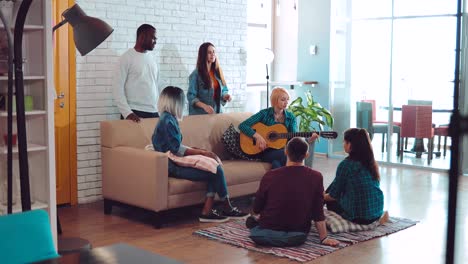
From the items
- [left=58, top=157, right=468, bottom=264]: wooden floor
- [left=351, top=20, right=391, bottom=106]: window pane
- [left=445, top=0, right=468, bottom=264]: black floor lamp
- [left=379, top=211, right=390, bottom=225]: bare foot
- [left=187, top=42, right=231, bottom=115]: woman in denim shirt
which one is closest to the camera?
[left=445, top=0, right=468, bottom=264]: black floor lamp

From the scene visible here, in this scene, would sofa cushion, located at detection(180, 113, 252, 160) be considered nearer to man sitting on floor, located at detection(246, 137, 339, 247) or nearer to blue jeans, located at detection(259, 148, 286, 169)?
blue jeans, located at detection(259, 148, 286, 169)

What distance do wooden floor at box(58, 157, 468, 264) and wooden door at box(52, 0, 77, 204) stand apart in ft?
0.85

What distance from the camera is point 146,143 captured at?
5.55 m

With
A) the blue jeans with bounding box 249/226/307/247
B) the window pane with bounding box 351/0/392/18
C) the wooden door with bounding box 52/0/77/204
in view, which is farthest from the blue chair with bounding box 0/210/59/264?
the window pane with bounding box 351/0/392/18

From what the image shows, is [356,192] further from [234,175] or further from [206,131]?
[206,131]

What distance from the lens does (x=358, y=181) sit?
462 centimetres

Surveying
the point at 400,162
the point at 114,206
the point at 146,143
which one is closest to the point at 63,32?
the point at 146,143

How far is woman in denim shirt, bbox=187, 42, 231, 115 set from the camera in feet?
19.9

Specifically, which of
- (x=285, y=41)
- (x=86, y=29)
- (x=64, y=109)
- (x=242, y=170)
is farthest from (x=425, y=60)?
(x=86, y=29)

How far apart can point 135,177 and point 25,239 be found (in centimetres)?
305

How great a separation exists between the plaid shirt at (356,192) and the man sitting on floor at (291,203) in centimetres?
40

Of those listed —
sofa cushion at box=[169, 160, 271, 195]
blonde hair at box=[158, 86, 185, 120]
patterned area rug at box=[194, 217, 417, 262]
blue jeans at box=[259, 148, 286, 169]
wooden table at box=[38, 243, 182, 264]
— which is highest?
blonde hair at box=[158, 86, 185, 120]

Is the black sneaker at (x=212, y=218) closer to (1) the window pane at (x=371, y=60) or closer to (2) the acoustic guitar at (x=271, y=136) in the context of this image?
(2) the acoustic guitar at (x=271, y=136)

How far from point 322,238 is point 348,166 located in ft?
1.90
